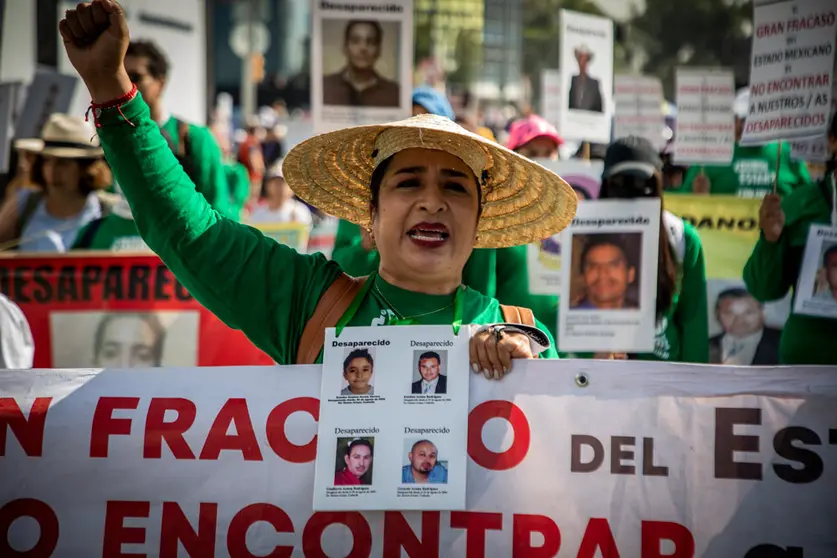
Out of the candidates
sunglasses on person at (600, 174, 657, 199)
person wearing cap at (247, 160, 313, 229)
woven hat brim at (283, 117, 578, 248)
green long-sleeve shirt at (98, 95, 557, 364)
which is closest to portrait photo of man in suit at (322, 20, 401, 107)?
sunglasses on person at (600, 174, 657, 199)

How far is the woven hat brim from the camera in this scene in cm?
336

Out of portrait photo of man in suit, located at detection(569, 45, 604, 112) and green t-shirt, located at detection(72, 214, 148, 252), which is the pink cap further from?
green t-shirt, located at detection(72, 214, 148, 252)

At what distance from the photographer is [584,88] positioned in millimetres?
7211

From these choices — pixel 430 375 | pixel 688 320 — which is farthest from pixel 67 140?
pixel 430 375

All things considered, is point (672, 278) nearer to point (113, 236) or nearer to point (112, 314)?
point (112, 314)

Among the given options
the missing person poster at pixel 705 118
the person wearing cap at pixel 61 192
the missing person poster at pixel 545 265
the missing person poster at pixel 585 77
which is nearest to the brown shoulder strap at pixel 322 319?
the missing person poster at pixel 545 265

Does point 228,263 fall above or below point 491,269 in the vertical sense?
above

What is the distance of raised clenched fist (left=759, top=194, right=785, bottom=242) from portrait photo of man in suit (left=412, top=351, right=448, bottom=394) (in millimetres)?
2998

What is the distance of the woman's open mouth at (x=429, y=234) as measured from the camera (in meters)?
3.09

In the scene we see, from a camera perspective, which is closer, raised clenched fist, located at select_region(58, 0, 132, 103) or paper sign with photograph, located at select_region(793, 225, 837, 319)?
raised clenched fist, located at select_region(58, 0, 132, 103)

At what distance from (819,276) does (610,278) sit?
0.95 m

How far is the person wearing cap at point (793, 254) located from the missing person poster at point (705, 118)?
234cm

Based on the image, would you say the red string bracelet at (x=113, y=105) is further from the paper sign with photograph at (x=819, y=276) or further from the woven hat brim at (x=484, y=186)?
the paper sign with photograph at (x=819, y=276)

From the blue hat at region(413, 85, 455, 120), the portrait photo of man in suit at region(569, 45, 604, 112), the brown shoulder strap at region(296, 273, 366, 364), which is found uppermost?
the portrait photo of man in suit at region(569, 45, 604, 112)
